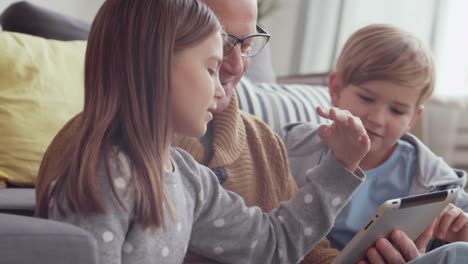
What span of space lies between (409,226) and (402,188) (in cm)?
29

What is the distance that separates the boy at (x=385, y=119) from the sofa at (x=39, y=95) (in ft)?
0.79

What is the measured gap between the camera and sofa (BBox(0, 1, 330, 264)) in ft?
4.69

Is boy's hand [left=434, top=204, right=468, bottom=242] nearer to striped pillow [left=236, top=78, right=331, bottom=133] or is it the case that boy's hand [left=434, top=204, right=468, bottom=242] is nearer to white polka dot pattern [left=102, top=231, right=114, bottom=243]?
striped pillow [left=236, top=78, right=331, bottom=133]

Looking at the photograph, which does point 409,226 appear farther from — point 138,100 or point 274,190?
point 138,100

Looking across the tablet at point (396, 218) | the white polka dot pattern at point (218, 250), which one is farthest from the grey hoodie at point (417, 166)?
the white polka dot pattern at point (218, 250)

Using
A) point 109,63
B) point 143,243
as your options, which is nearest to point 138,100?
point 109,63

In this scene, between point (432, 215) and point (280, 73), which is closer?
point (432, 215)

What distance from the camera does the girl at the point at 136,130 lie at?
880 mm

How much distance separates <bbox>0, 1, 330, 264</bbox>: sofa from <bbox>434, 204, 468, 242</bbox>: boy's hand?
492 mm

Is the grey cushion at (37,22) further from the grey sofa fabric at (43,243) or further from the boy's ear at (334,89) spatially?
the grey sofa fabric at (43,243)

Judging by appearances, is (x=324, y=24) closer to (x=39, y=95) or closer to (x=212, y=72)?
(x=39, y=95)

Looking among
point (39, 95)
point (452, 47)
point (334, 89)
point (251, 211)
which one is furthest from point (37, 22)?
point (452, 47)

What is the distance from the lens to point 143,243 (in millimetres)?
915

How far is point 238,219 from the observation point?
3.76 ft
